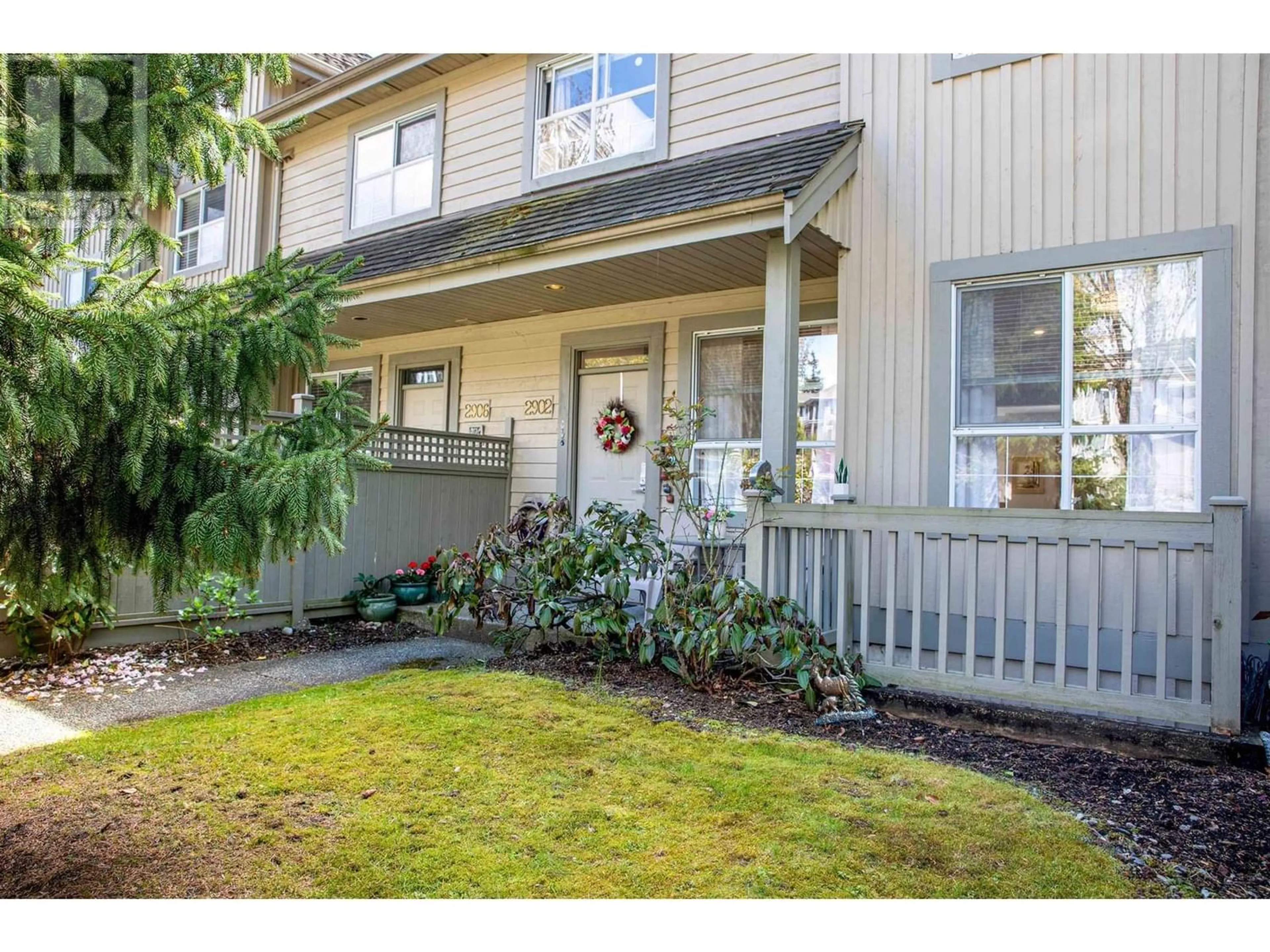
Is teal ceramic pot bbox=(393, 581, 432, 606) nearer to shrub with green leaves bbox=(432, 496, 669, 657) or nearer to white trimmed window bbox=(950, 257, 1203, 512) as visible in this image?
shrub with green leaves bbox=(432, 496, 669, 657)

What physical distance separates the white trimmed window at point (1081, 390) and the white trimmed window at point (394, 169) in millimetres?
6203

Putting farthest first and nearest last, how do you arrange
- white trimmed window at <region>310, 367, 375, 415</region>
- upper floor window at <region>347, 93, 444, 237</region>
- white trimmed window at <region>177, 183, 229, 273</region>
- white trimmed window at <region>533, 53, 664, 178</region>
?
white trimmed window at <region>177, 183, 229, 273</region> < white trimmed window at <region>310, 367, 375, 415</region> < upper floor window at <region>347, 93, 444, 237</region> < white trimmed window at <region>533, 53, 664, 178</region>

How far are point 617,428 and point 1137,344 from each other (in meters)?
4.34

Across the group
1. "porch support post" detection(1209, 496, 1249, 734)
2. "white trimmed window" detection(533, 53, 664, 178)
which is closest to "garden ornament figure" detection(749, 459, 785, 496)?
"porch support post" detection(1209, 496, 1249, 734)

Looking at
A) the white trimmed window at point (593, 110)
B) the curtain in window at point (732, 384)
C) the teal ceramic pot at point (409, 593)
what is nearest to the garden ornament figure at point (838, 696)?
the curtain in window at point (732, 384)

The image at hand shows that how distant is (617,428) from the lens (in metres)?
7.78

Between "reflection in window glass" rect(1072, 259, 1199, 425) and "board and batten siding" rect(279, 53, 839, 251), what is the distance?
249cm

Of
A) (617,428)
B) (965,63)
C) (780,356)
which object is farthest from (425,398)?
(965,63)

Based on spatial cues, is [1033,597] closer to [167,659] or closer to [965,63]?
[965,63]

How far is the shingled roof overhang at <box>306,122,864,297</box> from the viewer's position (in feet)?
17.7

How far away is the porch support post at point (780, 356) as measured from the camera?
5488 millimetres

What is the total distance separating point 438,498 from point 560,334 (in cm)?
211

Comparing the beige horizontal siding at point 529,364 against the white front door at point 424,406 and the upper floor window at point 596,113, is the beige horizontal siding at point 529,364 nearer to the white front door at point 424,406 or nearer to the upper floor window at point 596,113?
the white front door at point 424,406

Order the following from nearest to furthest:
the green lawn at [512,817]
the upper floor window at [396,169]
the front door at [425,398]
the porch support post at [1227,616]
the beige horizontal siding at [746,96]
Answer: the green lawn at [512,817]
the porch support post at [1227,616]
the beige horizontal siding at [746,96]
the upper floor window at [396,169]
the front door at [425,398]
